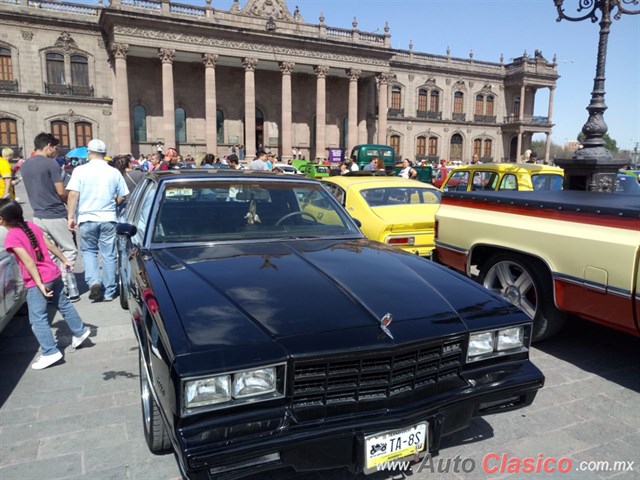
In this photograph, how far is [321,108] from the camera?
39.5 m

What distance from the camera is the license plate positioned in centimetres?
228

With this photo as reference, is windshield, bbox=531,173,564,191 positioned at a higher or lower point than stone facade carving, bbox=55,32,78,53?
lower

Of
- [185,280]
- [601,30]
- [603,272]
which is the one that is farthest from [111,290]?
[601,30]

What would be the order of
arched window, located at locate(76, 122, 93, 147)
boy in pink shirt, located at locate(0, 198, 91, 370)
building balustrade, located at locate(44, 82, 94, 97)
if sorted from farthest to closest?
arched window, located at locate(76, 122, 93, 147) → building balustrade, located at locate(44, 82, 94, 97) → boy in pink shirt, located at locate(0, 198, 91, 370)

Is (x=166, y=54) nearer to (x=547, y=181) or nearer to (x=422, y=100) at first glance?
(x=422, y=100)

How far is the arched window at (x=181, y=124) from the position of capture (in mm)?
37938

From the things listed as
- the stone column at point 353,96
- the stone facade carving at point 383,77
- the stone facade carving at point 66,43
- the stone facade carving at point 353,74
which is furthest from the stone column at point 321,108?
the stone facade carving at point 66,43

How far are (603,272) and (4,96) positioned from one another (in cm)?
3928

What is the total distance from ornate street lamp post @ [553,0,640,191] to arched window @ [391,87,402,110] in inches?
1563

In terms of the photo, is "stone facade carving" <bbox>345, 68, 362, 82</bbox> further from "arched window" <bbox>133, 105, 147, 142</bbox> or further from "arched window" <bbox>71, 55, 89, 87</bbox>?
"arched window" <bbox>71, 55, 89, 87</bbox>

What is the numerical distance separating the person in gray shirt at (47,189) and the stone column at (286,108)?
33.0 meters

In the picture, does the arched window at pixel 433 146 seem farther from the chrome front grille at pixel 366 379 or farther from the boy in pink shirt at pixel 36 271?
the chrome front grille at pixel 366 379

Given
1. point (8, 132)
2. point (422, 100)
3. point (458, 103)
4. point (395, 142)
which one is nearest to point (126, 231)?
point (8, 132)

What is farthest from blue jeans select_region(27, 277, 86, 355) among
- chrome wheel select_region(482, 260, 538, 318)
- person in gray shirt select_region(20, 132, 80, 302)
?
chrome wheel select_region(482, 260, 538, 318)
